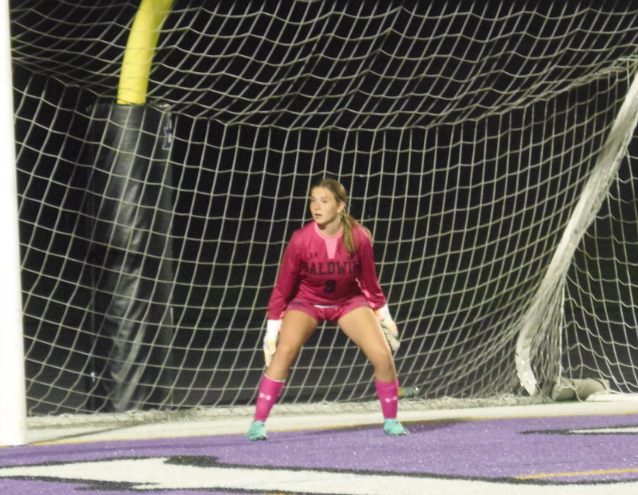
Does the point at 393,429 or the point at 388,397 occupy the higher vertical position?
the point at 388,397

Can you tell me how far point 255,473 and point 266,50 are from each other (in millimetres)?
12273

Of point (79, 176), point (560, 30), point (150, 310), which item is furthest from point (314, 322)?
point (79, 176)

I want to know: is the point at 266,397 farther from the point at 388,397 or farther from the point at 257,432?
the point at 388,397

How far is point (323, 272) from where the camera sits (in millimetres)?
4707

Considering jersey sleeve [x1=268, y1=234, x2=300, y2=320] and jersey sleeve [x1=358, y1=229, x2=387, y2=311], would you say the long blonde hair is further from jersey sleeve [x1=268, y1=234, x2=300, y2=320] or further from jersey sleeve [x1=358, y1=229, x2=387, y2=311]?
jersey sleeve [x1=268, y1=234, x2=300, y2=320]

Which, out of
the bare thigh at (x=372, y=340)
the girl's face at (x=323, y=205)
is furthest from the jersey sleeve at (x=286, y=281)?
the bare thigh at (x=372, y=340)

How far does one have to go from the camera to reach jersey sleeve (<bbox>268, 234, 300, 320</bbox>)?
15.4 ft

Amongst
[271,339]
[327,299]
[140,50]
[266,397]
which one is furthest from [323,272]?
[140,50]

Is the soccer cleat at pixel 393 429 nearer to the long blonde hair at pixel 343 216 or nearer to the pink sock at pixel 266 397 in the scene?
the pink sock at pixel 266 397

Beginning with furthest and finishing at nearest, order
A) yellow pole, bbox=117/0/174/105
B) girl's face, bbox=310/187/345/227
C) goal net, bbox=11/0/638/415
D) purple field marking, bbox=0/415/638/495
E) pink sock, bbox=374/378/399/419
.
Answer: goal net, bbox=11/0/638/415 → yellow pole, bbox=117/0/174/105 → pink sock, bbox=374/378/399/419 → girl's face, bbox=310/187/345/227 → purple field marking, bbox=0/415/638/495

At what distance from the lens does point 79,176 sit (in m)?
17.8

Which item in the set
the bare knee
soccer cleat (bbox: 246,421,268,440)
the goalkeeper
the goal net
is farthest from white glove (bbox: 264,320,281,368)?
the goal net

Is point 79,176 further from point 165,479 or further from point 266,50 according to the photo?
point 165,479

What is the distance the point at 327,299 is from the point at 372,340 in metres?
0.28
